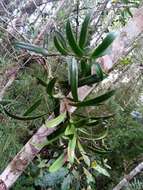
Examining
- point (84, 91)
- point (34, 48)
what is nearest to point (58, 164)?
point (84, 91)

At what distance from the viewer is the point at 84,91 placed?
0.94 metres

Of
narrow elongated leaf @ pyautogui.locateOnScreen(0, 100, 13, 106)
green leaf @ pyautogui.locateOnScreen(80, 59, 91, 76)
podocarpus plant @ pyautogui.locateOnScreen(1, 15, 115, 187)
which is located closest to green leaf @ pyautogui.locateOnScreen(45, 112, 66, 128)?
podocarpus plant @ pyautogui.locateOnScreen(1, 15, 115, 187)

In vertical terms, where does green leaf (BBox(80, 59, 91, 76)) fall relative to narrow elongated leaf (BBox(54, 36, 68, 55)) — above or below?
below

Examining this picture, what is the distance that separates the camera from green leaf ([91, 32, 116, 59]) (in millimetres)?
785

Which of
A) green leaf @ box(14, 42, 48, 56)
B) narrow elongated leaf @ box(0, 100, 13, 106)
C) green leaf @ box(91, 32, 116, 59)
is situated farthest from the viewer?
narrow elongated leaf @ box(0, 100, 13, 106)

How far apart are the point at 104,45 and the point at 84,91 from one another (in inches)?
6.9

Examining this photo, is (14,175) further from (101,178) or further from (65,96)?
(101,178)

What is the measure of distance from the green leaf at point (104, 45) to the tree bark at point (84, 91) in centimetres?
14

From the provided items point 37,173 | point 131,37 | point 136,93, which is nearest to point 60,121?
point 131,37

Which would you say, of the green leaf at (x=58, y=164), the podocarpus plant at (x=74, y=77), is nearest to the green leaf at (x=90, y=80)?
the podocarpus plant at (x=74, y=77)

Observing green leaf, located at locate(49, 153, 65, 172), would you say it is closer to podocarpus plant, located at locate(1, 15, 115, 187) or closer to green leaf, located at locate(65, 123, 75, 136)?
podocarpus plant, located at locate(1, 15, 115, 187)

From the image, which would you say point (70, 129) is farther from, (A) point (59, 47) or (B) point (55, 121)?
(A) point (59, 47)

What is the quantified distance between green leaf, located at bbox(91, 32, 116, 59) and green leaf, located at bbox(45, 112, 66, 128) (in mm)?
173

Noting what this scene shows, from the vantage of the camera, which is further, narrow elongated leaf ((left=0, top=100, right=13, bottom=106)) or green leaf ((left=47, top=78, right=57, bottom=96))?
narrow elongated leaf ((left=0, top=100, right=13, bottom=106))
